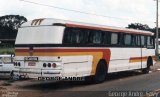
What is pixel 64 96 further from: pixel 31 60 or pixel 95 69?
pixel 95 69

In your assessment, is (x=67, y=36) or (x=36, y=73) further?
(x=67, y=36)

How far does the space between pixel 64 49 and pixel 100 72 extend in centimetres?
381

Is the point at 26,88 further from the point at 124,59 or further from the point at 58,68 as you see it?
the point at 124,59

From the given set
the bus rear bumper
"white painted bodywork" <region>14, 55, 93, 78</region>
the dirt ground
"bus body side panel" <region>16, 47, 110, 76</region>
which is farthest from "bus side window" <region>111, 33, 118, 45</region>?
the bus rear bumper

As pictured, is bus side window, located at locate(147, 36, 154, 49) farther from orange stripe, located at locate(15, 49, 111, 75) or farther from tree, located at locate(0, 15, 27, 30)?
tree, located at locate(0, 15, 27, 30)

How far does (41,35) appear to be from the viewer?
1762 cm

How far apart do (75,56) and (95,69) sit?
86.3 inches

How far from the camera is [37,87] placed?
18422mm

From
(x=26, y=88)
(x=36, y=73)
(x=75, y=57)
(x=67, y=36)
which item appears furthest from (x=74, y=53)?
(x=26, y=88)

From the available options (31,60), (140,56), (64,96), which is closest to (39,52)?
(31,60)

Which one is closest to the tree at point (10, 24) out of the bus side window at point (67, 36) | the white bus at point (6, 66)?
the white bus at point (6, 66)

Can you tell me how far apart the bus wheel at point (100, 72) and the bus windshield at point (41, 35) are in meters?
3.77

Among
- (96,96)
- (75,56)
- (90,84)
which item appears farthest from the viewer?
(90,84)

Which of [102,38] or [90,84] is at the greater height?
[102,38]
